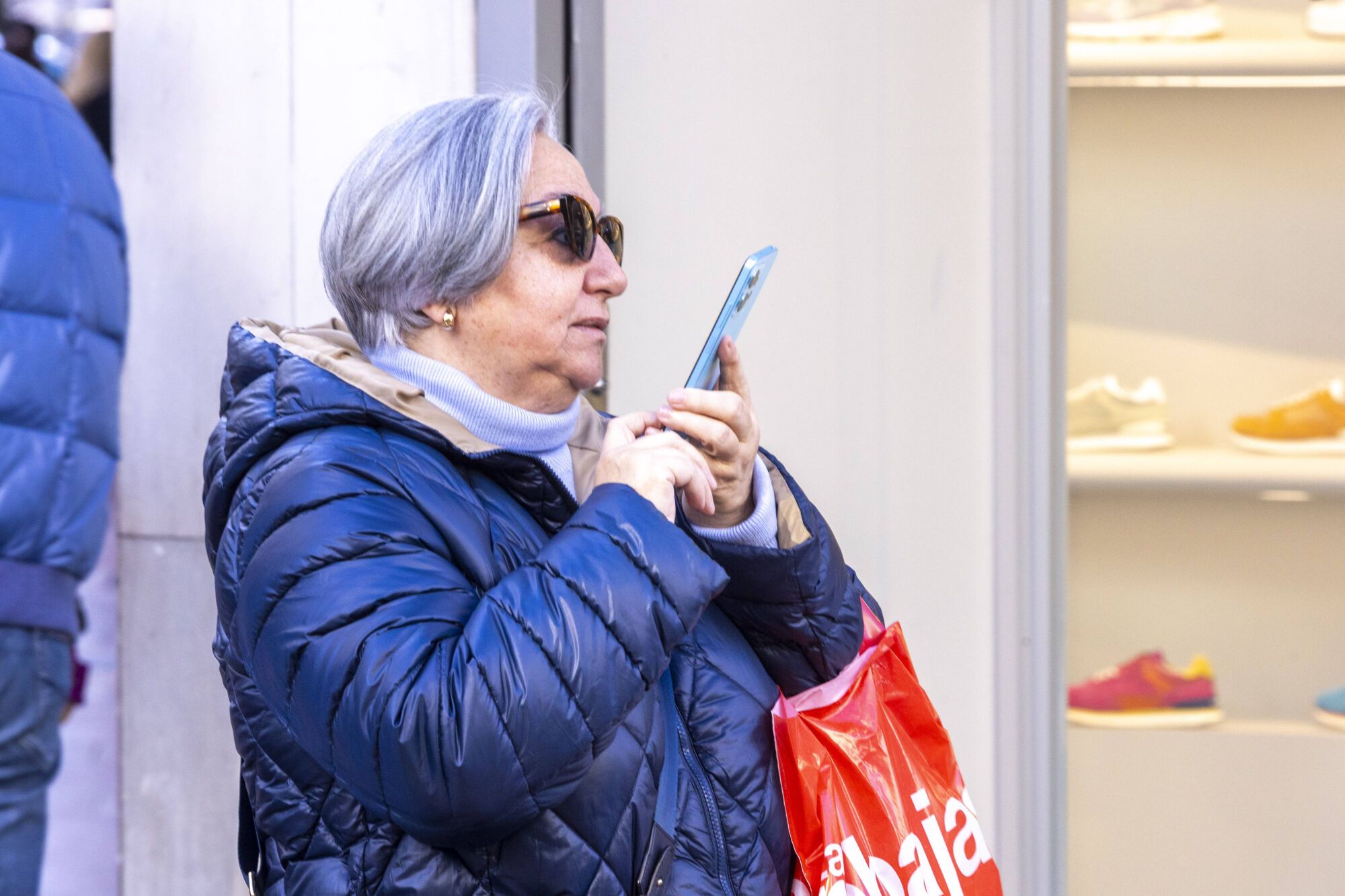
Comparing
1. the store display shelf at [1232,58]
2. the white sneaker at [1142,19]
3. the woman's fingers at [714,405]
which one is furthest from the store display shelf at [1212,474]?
the woman's fingers at [714,405]

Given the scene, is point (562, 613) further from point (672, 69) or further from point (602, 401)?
point (672, 69)

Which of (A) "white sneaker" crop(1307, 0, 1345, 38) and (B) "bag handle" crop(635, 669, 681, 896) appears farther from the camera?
(A) "white sneaker" crop(1307, 0, 1345, 38)

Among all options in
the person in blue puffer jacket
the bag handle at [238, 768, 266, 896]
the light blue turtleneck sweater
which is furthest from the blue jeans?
the light blue turtleneck sweater

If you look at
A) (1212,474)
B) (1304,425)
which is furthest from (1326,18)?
(1212,474)

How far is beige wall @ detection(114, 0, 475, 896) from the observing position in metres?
2.56

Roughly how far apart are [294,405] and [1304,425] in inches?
95.6

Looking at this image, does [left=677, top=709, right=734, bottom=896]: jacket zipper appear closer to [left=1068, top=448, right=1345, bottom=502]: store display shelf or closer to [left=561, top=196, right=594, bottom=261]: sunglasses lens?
[left=561, top=196, right=594, bottom=261]: sunglasses lens

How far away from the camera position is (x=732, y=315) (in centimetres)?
153

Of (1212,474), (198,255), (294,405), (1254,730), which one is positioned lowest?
(1254,730)

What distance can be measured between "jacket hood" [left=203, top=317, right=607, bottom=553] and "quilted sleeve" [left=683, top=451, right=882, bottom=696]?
36 cm

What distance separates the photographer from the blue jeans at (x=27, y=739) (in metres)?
2.27

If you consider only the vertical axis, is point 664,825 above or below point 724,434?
below

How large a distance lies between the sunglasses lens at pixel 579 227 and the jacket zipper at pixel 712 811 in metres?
0.59

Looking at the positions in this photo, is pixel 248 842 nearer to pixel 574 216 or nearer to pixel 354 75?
pixel 574 216
